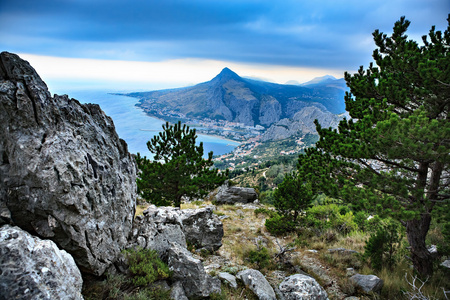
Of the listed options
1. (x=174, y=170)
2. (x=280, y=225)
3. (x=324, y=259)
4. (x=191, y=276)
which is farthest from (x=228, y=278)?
(x=174, y=170)

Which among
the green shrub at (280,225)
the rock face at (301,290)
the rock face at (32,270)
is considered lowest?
the green shrub at (280,225)

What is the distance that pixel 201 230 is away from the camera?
931 cm

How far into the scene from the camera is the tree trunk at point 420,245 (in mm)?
7223

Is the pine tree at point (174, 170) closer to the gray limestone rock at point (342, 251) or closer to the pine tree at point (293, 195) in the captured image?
the pine tree at point (293, 195)

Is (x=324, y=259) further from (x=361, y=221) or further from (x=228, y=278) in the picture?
(x=361, y=221)

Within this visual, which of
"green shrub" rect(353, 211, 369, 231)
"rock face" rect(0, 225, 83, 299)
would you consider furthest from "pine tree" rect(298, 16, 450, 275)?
"rock face" rect(0, 225, 83, 299)

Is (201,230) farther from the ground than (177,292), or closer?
closer

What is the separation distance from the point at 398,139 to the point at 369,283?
4466mm

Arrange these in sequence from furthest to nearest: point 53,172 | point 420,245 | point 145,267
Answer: point 420,245
point 145,267
point 53,172

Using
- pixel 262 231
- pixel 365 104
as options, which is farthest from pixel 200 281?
pixel 262 231

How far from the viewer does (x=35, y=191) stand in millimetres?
4008

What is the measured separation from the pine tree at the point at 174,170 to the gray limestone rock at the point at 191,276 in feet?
20.9

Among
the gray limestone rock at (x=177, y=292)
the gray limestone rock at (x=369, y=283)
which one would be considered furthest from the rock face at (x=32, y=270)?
the gray limestone rock at (x=369, y=283)

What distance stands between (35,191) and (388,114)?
861 centimetres
